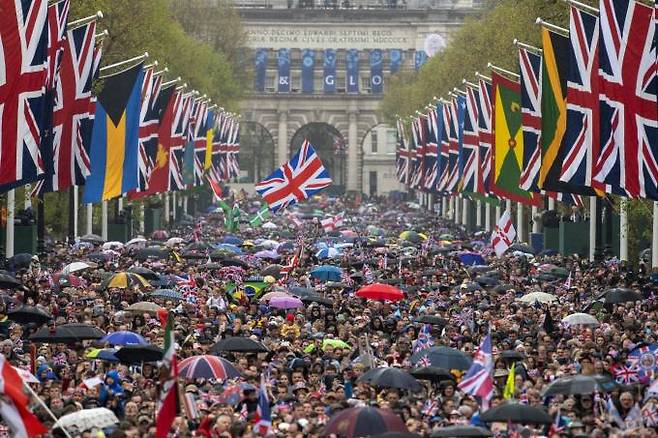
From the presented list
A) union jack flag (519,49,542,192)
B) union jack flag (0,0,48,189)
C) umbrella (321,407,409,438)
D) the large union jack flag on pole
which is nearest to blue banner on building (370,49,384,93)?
the large union jack flag on pole

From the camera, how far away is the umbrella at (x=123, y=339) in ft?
115

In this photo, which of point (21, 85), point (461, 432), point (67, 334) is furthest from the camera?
point (21, 85)

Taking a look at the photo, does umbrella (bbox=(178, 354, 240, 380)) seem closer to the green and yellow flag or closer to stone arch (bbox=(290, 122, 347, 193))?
the green and yellow flag

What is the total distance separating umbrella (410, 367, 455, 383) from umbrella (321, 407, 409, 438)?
6.02 m

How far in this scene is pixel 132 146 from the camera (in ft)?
200

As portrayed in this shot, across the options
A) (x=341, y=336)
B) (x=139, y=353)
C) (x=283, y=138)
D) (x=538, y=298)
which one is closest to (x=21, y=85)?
(x=341, y=336)

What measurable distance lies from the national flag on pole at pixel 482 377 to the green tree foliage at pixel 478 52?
1377 inches

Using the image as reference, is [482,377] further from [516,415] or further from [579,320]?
[579,320]

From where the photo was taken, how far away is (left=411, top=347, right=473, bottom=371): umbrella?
109ft

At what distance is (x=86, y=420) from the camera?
26500 millimetres

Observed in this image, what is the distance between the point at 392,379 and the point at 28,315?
1013 cm

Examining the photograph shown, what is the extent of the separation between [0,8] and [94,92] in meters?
24.3

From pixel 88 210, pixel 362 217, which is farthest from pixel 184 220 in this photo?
pixel 88 210

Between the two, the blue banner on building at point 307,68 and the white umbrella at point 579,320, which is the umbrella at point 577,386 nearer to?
the white umbrella at point 579,320
